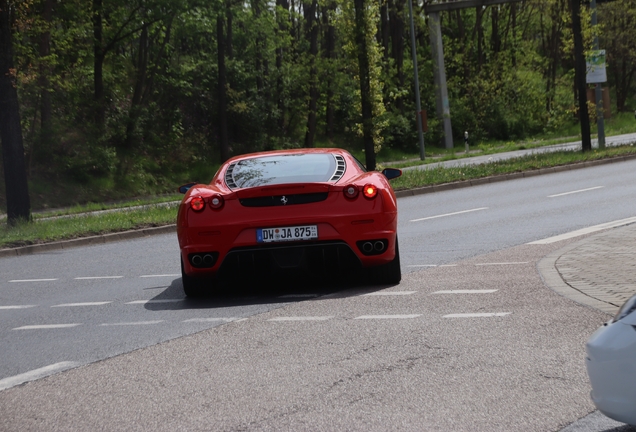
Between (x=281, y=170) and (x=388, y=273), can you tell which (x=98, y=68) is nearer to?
(x=281, y=170)

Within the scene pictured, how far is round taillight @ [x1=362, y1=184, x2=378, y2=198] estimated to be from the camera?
9.02 metres

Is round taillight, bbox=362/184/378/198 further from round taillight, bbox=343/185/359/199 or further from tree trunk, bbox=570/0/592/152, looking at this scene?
tree trunk, bbox=570/0/592/152

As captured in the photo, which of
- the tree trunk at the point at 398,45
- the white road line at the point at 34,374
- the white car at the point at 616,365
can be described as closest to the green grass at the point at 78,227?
the white road line at the point at 34,374

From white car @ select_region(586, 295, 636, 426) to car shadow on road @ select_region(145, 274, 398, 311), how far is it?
501 cm

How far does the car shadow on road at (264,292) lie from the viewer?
353 inches

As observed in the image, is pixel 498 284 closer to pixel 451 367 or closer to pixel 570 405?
pixel 451 367

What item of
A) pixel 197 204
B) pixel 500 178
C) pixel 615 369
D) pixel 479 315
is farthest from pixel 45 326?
pixel 500 178

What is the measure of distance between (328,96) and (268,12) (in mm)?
6877

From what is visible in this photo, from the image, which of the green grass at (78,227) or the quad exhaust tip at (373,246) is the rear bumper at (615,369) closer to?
the quad exhaust tip at (373,246)

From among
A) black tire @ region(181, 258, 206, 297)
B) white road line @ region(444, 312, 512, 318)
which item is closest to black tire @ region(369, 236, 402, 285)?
black tire @ region(181, 258, 206, 297)

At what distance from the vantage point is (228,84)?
44625 mm

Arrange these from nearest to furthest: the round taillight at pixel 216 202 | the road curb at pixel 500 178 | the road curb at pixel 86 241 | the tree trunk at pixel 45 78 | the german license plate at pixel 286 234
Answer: the german license plate at pixel 286 234
the round taillight at pixel 216 202
the road curb at pixel 86 241
the road curb at pixel 500 178
the tree trunk at pixel 45 78

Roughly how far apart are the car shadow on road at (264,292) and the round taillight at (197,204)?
864mm

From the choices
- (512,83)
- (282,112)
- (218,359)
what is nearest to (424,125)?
(282,112)
